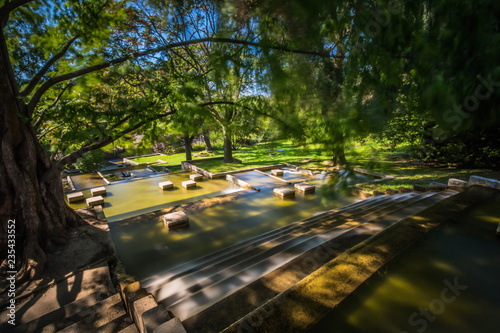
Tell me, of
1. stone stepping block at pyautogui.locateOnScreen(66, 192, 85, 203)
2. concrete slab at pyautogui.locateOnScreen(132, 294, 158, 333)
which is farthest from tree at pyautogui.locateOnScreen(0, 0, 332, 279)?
stone stepping block at pyautogui.locateOnScreen(66, 192, 85, 203)

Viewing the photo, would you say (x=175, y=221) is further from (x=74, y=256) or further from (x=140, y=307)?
(x=140, y=307)

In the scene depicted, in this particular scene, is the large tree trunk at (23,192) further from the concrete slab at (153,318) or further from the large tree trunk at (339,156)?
the large tree trunk at (339,156)

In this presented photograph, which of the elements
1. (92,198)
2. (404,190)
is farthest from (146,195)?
(404,190)

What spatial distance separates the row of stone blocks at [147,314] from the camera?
6.11 feet

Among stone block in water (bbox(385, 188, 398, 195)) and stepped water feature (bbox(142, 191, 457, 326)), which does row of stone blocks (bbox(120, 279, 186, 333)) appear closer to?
stepped water feature (bbox(142, 191, 457, 326))

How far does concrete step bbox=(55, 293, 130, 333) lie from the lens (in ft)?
8.20

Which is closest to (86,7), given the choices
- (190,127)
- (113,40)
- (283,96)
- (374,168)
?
(113,40)

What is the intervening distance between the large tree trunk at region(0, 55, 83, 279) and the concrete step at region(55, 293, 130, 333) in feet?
6.39

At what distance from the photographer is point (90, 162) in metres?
15.0

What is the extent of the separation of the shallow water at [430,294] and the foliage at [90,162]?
17.4m

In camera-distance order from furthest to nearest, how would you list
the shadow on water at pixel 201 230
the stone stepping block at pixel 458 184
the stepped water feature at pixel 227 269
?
the stone stepping block at pixel 458 184 < the shadow on water at pixel 201 230 < the stepped water feature at pixel 227 269

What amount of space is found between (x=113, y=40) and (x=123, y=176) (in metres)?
11.5

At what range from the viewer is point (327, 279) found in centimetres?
239

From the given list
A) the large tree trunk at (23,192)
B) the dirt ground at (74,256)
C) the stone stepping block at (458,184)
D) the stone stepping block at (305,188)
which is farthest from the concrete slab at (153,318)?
the stone stepping block at (458,184)
